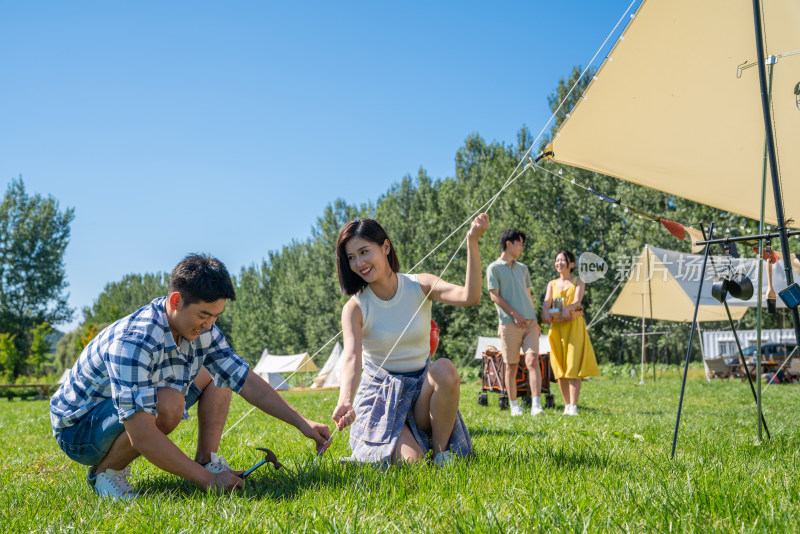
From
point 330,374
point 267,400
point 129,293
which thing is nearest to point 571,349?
point 267,400

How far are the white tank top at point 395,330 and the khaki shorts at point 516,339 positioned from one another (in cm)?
271

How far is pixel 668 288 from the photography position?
13.5m

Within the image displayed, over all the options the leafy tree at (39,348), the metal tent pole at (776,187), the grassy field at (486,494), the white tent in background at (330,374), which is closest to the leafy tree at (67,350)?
the leafy tree at (39,348)

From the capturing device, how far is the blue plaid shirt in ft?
7.08

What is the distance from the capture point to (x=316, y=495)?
2072 millimetres

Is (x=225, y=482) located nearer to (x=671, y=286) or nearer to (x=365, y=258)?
(x=365, y=258)

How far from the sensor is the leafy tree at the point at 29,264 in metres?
34.2

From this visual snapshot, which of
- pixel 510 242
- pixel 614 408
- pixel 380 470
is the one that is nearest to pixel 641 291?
pixel 614 408

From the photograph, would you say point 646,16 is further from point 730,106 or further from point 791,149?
point 791,149

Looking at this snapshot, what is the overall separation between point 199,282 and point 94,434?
2.40 feet

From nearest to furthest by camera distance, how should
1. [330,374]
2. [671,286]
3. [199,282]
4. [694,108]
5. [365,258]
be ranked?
[199,282] → [365,258] → [694,108] → [671,286] → [330,374]

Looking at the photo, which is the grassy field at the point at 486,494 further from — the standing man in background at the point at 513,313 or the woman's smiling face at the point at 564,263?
the woman's smiling face at the point at 564,263

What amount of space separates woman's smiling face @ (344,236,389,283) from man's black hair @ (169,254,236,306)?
82 centimetres

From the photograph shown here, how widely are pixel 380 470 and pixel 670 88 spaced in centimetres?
294
